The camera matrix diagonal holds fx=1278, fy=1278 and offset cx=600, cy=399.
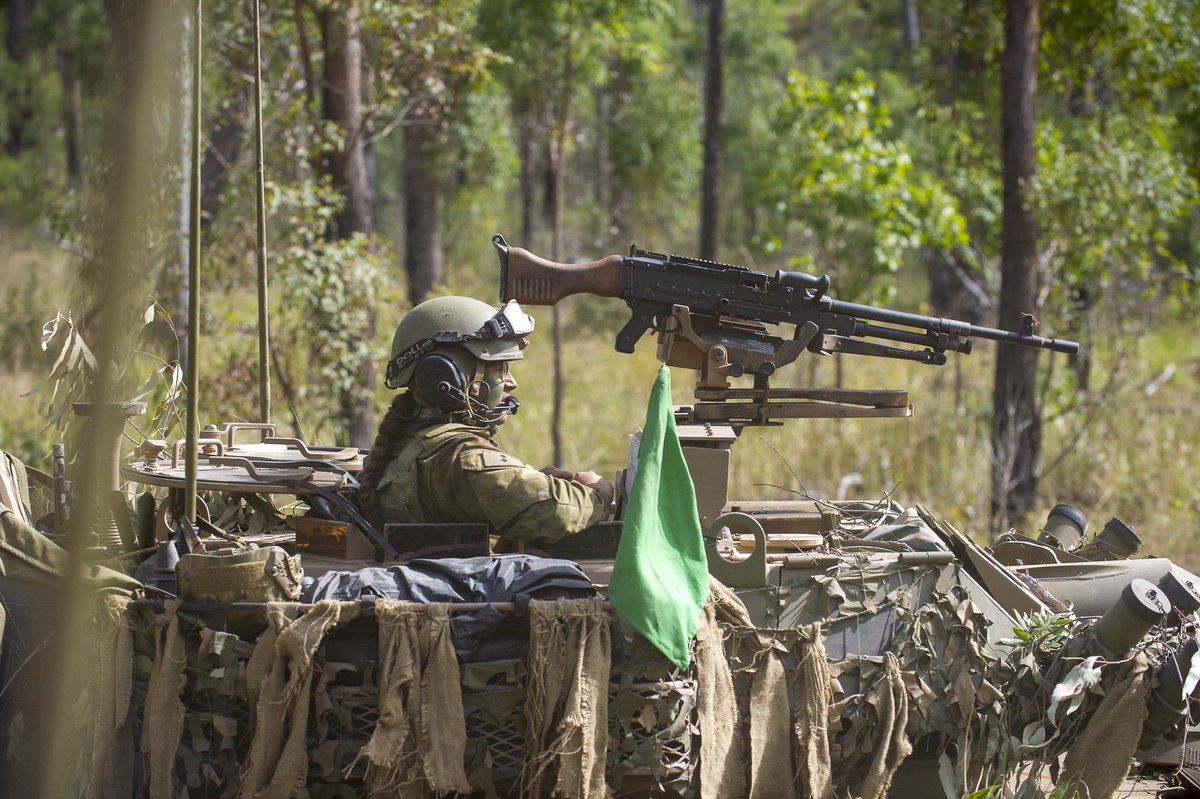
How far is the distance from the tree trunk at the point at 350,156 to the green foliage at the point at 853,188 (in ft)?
12.4

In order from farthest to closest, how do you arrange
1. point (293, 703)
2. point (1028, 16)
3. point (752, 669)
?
point (1028, 16)
point (752, 669)
point (293, 703)

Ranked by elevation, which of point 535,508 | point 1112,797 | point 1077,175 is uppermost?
point 1077,175

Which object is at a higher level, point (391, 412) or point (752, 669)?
point (391, 412)

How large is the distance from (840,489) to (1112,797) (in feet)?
19.7

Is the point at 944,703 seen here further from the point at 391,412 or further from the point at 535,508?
the point at 391,412

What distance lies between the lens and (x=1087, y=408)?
40.1ft

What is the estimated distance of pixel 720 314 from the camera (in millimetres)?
5160

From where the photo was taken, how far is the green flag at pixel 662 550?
3859 mm

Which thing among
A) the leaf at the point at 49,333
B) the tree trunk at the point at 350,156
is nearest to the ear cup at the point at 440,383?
the leaf at the point at 49,333

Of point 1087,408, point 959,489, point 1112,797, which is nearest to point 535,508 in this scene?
point 1112,797

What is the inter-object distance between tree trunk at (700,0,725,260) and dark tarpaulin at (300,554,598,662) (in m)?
11.2

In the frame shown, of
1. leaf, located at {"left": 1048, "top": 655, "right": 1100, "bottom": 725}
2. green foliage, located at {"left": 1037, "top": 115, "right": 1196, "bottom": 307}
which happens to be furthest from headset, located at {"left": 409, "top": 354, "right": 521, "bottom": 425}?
green foliage, located at {"left": 1037, "top": 115, "right": 1196, "bottom": 307}

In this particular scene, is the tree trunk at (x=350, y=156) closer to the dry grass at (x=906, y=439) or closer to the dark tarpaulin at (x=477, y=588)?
the dry grass at (x=906, y=439)

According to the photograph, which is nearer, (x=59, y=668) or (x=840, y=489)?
(x=59, y=668)
